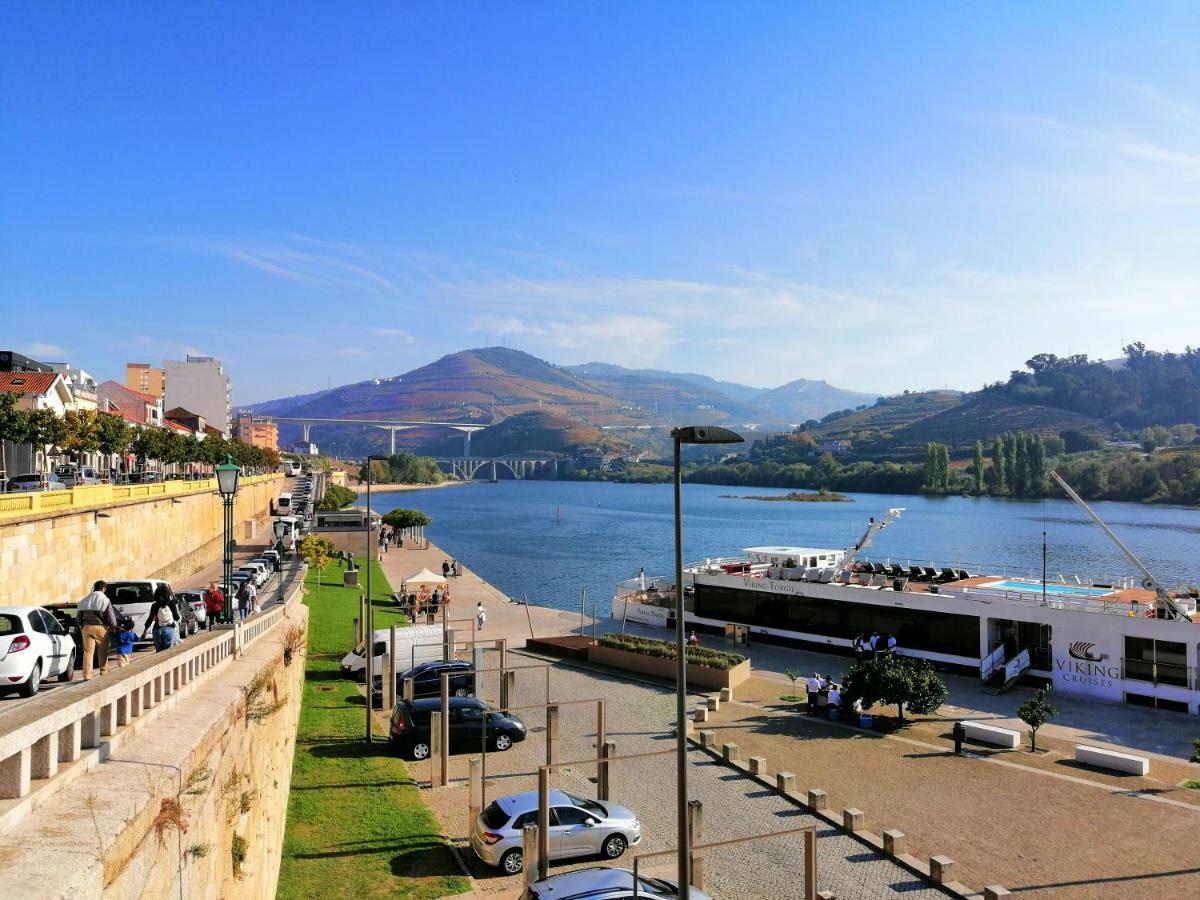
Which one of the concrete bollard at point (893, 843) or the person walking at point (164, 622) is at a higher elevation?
the person walking at point (164, 622)

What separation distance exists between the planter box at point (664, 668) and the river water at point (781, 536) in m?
20.8

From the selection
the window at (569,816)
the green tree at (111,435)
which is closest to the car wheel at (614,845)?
the window at (569,816)

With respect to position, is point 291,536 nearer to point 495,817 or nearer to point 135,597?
point 135,597

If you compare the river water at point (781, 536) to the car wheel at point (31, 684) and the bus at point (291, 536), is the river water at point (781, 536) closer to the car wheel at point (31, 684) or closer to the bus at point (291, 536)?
the bus at point (291, 536)

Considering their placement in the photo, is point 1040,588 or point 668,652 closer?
point 668,652

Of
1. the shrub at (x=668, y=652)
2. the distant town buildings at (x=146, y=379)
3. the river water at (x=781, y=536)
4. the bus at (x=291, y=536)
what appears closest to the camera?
the shrub at (x=668, y=652)

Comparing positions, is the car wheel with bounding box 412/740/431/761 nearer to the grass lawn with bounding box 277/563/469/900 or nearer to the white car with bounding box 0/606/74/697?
the grass lawn with bounding box 277/563/469/900

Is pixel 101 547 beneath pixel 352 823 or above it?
above

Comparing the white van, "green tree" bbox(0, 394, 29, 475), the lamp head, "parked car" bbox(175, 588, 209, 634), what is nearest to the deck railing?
the lamp head

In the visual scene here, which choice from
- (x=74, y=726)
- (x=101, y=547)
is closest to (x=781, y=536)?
(x=101, y=547)

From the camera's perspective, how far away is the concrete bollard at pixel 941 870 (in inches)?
504

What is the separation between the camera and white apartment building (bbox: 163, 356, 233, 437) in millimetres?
140500

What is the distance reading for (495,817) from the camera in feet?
45.6

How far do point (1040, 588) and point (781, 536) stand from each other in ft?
211
